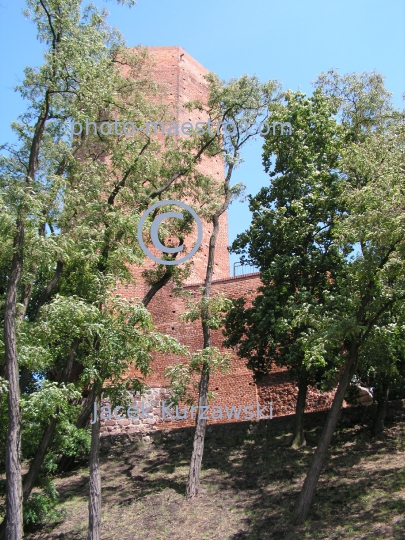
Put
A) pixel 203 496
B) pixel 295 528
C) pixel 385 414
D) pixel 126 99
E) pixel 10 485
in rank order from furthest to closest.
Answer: pixel 126 99, pixel 385 414, pixel 203 496, pixel 295 528, pixel 10 485

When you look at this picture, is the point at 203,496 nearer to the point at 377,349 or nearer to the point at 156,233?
the point at 377,349

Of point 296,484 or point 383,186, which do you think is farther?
point 296,484

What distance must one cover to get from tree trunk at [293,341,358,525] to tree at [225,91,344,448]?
2.07 meters

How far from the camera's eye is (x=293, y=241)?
46.8 feet

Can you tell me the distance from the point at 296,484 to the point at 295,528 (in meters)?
1.78

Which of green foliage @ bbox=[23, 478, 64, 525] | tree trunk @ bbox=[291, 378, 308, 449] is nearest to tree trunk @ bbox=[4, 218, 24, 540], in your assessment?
green foliage @ bbox=[23, 478, 64, 525]

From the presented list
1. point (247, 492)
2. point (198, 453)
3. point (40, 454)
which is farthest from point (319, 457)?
point (40, 454)

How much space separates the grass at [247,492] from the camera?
10.5 meters

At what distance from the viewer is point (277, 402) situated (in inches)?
643

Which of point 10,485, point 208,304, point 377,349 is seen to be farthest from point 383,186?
point 10,485

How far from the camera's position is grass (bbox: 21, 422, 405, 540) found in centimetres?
1054

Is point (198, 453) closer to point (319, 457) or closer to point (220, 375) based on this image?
point (319, 457)

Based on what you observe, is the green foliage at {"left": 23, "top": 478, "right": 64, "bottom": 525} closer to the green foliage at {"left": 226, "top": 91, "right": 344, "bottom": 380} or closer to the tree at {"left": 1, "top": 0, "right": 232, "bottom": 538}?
the tree at {"left": 1, "top": 0, "right": 232, "bottom": 538}

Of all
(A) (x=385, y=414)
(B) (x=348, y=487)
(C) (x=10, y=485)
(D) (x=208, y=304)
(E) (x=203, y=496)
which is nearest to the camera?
(C) (x=10, y=485)
